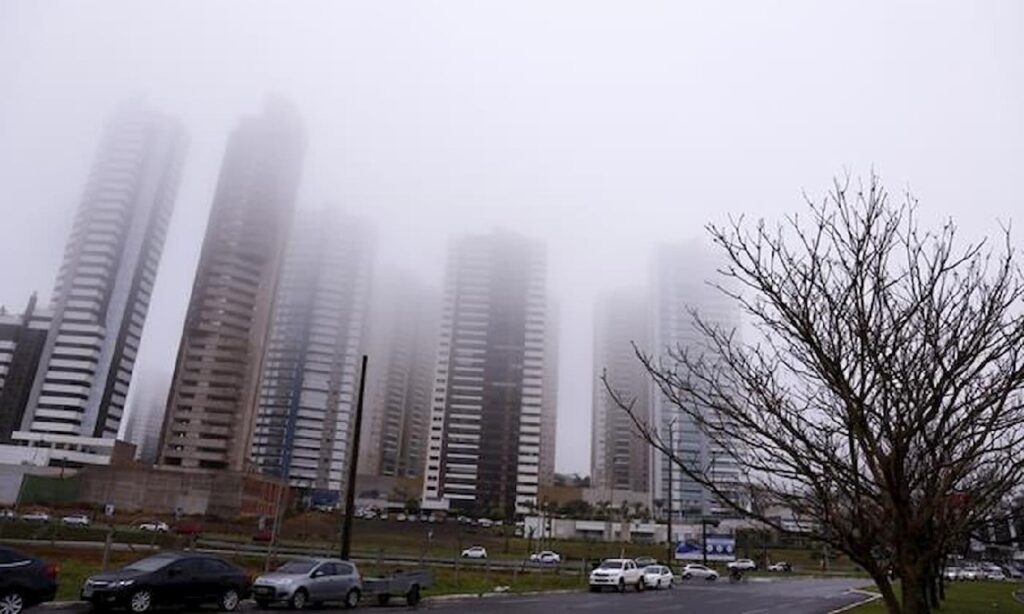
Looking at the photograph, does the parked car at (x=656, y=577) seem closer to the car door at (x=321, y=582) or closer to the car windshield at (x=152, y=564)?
the car door at (x=321, y=582)

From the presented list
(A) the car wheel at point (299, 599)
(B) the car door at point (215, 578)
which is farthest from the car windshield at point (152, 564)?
(A) the car wheel at point (299, 599)

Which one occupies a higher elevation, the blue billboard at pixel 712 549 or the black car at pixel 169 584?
the blue billboard at pixel 712 549

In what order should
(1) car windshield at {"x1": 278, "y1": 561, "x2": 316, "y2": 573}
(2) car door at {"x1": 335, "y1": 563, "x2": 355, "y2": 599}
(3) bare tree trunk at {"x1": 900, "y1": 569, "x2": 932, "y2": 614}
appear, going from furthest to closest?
(2) car door at {"x1": 335, "y1": 563, "x2": 355, "y2": 599} → (1) car windshield at {"x1": 278, "y1": 561, "x2": 316, "y2": 573} → (3) bare tree trunk at {"x1": 900, "y1": 569, "x2": 932, "y2": 614}

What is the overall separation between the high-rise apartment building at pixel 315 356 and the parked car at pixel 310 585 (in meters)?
56.3

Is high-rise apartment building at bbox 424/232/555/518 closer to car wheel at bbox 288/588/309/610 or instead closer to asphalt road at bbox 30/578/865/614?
asphalt road at bbox 30/578/865/614

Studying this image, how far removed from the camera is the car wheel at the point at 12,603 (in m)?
13.8

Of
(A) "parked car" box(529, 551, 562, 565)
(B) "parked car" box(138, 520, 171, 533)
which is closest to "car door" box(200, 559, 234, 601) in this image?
(A) "parked car" box(529, 551, 562, 565)

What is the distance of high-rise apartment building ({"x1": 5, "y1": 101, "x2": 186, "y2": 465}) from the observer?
117062mm

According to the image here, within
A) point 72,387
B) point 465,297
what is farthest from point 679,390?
point 72,387

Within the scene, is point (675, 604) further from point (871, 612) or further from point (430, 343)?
point (430, 343)

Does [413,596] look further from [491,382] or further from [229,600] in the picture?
[491,382]

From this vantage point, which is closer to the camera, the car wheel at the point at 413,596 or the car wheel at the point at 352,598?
the car wheel at the point at 352,598

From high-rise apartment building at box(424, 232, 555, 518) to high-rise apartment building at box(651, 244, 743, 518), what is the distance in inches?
2826

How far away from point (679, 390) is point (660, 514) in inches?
4083
